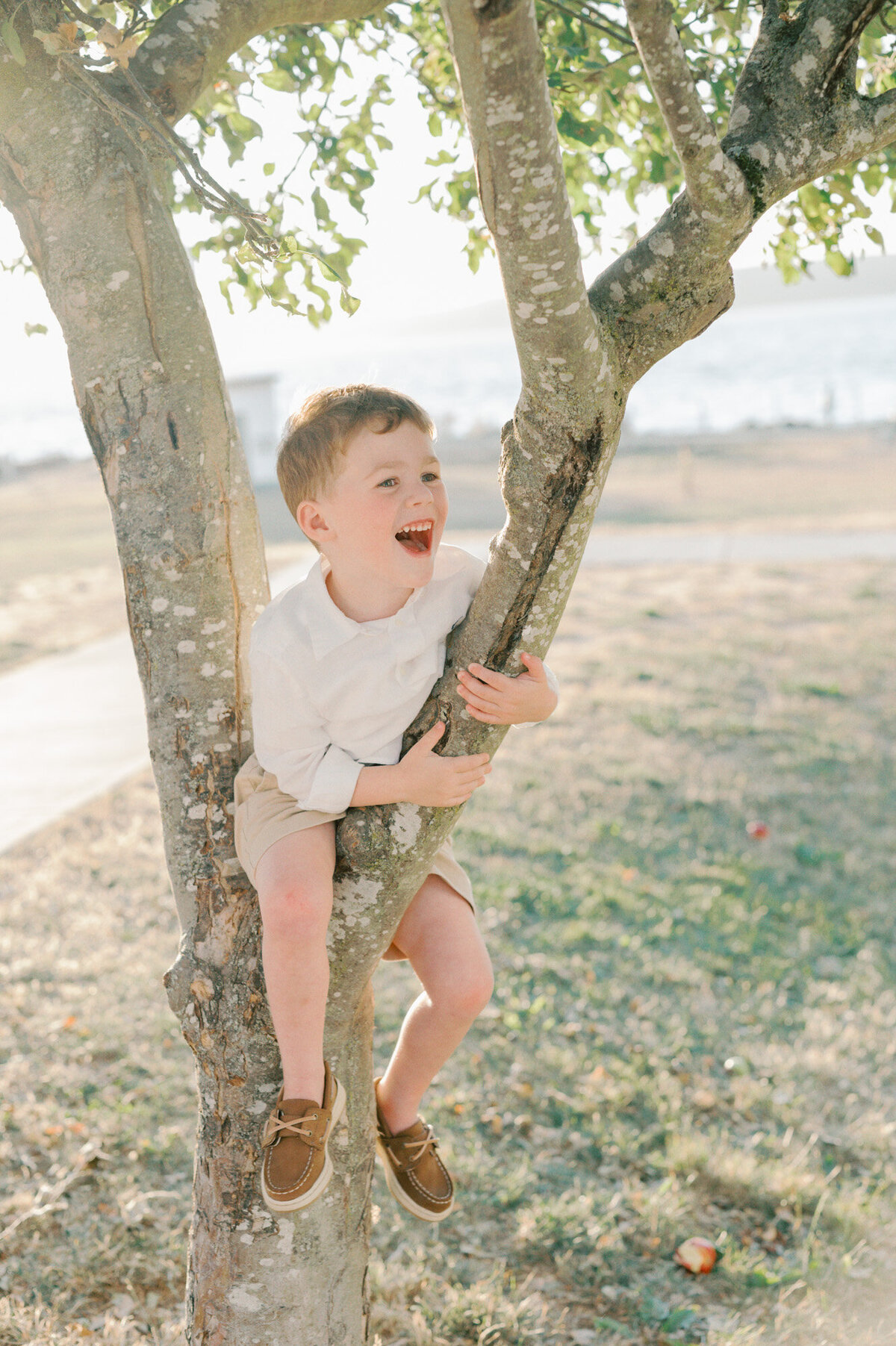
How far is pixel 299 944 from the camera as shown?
199 centimetres

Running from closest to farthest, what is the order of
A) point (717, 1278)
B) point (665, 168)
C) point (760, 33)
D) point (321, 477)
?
point (760, 33) → point (321, 477) → point (717, 1278) → point (665, 168)

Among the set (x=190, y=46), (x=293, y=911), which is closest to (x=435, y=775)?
(x=293, y=911)

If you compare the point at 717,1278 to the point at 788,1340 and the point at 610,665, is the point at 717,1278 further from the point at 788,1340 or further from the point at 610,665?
the point at 610,665

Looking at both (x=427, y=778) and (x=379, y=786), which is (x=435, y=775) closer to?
(x=427, y=778)

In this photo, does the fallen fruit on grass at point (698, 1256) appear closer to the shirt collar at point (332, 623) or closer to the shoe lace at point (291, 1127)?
the shoe lace at point (291, 1127)

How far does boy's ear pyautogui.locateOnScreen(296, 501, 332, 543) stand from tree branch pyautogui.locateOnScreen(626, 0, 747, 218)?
0.92 metres

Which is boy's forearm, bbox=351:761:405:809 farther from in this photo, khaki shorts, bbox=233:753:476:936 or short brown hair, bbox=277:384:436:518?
short brown hair, bbox=277:384:436:518

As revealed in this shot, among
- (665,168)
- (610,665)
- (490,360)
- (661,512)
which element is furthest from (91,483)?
(490,360)

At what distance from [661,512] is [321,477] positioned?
16391mm

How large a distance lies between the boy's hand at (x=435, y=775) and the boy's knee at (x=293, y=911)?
247 mm

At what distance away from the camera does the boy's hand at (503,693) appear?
1933 mm

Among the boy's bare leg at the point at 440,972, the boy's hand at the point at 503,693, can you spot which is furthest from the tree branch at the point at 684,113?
the boy's bare leg at the point at 440,972

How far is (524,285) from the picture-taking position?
1613 mm

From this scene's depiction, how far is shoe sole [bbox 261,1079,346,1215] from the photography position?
6.66 ft
